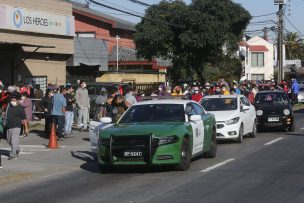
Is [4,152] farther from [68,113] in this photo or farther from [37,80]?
[37,80]

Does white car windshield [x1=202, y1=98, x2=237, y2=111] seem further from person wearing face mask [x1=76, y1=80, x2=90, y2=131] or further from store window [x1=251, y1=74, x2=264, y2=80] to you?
store window [x1=251, y1=74, x2=264, y2=80]

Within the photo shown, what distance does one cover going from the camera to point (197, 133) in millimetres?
14852

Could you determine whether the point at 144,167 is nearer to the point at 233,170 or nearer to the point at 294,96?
the point at 233,170

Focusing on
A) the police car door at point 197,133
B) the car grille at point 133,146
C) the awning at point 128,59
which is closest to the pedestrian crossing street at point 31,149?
the police car door at point 197,133

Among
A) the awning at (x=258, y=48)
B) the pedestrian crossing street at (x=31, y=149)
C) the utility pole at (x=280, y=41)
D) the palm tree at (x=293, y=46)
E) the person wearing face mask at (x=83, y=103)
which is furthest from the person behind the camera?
the palm tree at (x=293, y=46)

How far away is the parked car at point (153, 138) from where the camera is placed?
13.3 meters

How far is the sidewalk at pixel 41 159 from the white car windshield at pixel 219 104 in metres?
4.04

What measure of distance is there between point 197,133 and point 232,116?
227 inches

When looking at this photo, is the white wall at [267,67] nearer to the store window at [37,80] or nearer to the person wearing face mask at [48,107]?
the store window at [37,80]

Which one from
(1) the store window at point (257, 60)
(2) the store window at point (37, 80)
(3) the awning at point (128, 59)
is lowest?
(2) the store window at point (37, 80)

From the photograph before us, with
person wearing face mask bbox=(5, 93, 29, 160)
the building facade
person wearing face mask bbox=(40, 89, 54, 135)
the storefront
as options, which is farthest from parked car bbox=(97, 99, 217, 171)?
the building facade

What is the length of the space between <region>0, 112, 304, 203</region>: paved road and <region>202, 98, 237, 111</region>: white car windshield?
473 cm

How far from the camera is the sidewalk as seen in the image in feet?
46.1

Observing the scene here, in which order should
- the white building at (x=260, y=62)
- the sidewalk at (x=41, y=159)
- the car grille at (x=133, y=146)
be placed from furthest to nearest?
the white building at (x=260, y=62) → the sidewalk at (x=41, y=159) → the car grille at (x=133, y=146)
